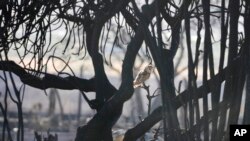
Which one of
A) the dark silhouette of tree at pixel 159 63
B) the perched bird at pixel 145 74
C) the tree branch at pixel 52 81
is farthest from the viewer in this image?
the tree branch at pixel 52 81

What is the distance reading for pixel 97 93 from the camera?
130 inches

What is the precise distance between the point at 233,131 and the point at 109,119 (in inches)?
45.3

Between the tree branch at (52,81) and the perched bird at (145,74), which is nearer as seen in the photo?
the perched bird at (145,74)

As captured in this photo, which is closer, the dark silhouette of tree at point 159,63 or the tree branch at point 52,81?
the dark silhouette of tree at point 159,63

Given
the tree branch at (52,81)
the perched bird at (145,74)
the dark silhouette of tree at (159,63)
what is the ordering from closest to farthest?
the dark silhouette of tree at (159,63), the perched bird at (145,74), the tree branch at (52,81)

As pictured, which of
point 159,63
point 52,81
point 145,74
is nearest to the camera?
point 159,63

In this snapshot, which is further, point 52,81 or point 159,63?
point 52,81

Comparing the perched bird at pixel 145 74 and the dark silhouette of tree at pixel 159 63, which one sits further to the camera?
the perched bird at pixel 145 74

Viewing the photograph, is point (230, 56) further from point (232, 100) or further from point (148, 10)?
point (148, 10)

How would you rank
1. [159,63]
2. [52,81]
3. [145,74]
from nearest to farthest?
[159,63], [145,74], [52,81]

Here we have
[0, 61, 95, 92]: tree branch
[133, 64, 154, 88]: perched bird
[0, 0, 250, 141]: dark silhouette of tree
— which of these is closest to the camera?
[0, 0, 250, 141]: dark silhouette of tree

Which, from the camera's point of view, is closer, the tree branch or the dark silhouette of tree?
the dark silhouette of tree

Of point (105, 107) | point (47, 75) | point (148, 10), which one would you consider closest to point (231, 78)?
point (148, 10)

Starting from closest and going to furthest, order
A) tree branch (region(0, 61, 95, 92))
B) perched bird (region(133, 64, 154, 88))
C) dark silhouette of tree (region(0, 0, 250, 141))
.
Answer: dark silhouette of tree (region(0, 0, 250, 141))
perched bird (region(133, 64, 154, 88))
tree branch (region(0, 61, 95, 92))
